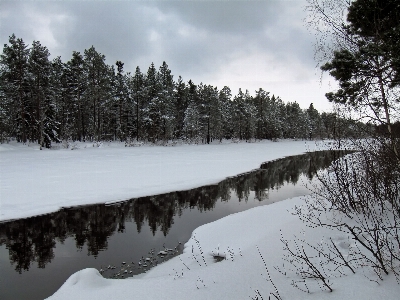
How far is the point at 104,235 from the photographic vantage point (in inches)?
340

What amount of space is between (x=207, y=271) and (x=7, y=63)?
42056mm

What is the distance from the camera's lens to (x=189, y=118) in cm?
5366

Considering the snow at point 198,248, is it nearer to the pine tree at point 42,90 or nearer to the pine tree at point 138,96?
the pine tree at point 42,90

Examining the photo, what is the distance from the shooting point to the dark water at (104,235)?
6.31 metres

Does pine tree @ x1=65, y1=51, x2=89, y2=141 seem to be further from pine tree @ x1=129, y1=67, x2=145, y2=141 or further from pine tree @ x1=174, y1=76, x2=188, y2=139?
pine tree @ x1=174, y1=76, x2=188, y2=139

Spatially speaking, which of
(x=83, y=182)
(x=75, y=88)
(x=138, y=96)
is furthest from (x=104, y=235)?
(x=138, y=96)

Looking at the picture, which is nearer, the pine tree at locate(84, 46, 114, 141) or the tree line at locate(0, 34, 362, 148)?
the tree line at locate(0, 34, 362, 148)

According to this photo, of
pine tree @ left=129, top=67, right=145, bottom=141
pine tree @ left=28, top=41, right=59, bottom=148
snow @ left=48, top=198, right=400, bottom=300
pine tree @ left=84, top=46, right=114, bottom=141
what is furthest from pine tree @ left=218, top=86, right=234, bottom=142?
snow @ left=48, top=198, right=400, bottom=300

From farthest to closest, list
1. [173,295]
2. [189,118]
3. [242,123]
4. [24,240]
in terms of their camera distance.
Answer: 1. [242,123]
2. [189,118]
3. [24,240]
4. [173,295]

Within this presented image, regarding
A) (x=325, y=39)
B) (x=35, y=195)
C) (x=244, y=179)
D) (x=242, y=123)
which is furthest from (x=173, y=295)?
(x=242, y=123)

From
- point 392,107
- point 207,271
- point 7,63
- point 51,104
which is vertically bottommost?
point 207,271

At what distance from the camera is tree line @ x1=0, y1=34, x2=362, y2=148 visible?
35.2 metres

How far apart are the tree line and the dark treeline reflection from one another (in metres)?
15.7

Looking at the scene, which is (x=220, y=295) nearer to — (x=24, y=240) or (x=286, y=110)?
(x=24, y=240)
